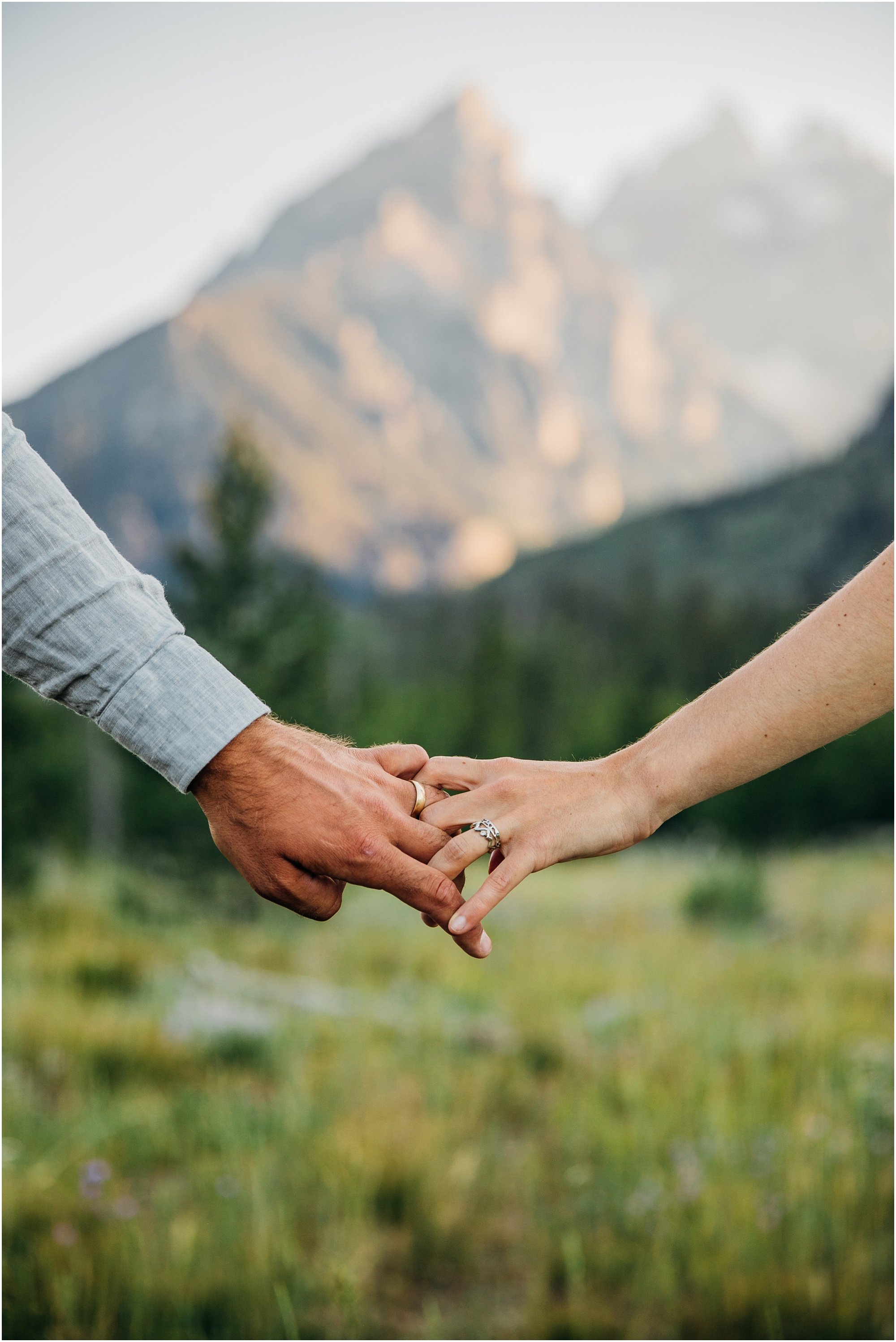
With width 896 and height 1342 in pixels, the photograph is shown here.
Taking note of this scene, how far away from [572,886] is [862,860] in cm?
483

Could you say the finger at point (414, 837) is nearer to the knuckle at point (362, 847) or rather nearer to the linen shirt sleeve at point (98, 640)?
the knuckle at point (362, 847)

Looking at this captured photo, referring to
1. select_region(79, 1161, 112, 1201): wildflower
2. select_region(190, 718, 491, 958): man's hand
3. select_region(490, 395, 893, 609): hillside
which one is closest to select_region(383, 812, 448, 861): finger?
select_region(190, 718, 491, 958): man's hand

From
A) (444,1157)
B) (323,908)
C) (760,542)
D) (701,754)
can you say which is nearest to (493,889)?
(323,908)

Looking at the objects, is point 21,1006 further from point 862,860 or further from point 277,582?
point 862,860

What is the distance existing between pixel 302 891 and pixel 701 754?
981 millimetres

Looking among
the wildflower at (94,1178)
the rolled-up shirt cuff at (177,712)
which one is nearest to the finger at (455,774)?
the rolled-up shirt cuff at (177,712)

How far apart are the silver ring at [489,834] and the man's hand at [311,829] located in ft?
0.33

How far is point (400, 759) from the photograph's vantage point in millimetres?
2449

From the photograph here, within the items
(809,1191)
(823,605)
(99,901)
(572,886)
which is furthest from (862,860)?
(823,605)

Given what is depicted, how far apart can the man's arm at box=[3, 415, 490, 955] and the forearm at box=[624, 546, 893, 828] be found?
1.93 ft

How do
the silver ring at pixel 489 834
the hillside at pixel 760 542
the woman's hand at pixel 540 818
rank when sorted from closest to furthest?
the woman's hand at pixel 540 818 < the silver ring at pixel 489 834 < the hillside at pixel 760 542

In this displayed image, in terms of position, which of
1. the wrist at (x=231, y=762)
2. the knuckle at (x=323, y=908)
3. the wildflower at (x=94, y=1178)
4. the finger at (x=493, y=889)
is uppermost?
the wrist at (x=231, y=762)

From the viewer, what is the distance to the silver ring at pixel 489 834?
2236mm

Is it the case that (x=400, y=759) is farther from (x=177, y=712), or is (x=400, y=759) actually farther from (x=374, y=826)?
(x=177, y=712)
